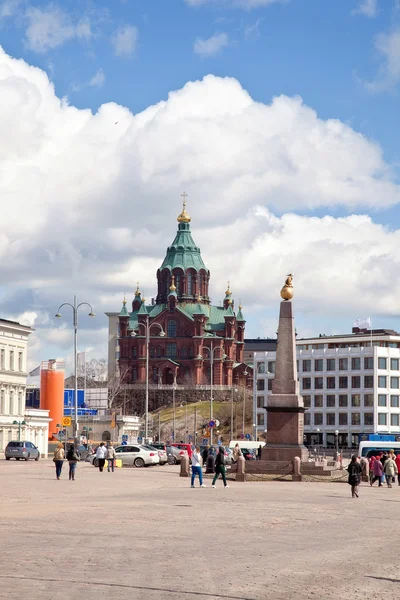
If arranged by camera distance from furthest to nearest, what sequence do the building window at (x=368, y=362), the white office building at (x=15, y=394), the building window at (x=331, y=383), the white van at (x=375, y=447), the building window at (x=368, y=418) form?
the building window at (x=331, y=383) < the building window at (x=368, y=362) < the building window at (x=368, y=418) < the white office building at (x=15, y=394) < the white van at (x=375, y=447)

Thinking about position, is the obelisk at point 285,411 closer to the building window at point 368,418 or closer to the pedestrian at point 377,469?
the pedestrian at point 377,469

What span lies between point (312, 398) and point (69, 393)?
2983 cm

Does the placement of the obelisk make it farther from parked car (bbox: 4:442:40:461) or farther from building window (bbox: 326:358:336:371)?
building window (bbox: 326:358:336:371)

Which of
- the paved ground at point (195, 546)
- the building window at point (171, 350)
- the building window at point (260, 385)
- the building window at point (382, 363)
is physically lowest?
the paved ground at point (195, 546)

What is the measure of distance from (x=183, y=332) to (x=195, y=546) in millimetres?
147784

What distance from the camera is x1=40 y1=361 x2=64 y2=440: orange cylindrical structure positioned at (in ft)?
386

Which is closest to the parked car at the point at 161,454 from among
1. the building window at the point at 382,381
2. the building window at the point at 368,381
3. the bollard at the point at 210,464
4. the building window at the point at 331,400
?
the bollard at the point at 210,464

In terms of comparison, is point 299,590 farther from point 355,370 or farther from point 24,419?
point 355,370

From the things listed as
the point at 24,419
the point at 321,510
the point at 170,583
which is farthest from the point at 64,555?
the point at 24,419

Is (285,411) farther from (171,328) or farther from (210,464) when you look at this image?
(171,328)

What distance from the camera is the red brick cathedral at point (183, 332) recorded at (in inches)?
6580

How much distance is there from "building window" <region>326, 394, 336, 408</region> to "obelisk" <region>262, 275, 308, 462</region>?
8762cm

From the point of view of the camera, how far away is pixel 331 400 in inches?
5492

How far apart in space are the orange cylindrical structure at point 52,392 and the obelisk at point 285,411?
222 feet
